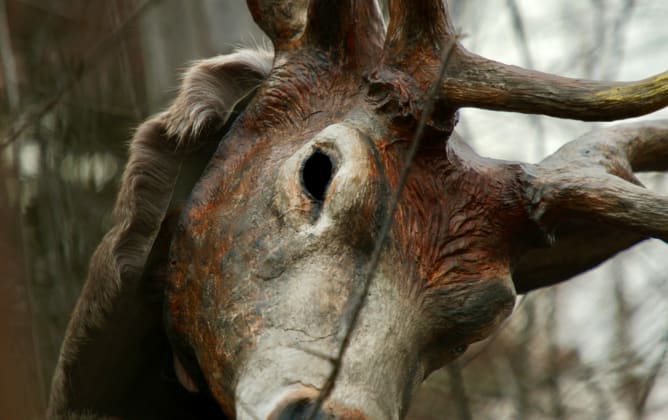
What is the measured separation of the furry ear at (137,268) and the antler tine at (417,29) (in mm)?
556

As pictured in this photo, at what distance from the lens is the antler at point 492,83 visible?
3.29 meters

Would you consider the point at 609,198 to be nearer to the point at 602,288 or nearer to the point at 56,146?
the point at 56,146

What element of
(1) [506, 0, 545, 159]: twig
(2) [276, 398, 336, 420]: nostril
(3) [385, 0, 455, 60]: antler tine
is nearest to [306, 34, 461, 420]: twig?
(2) [276, 398, 336, 420]: nostril

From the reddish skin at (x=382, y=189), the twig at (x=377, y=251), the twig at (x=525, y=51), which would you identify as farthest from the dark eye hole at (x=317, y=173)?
the twig at (x=525, y=51)

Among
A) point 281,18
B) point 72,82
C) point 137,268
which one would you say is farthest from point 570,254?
point 72,82

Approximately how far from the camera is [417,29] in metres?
3.63

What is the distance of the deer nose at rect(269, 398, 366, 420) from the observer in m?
2.94

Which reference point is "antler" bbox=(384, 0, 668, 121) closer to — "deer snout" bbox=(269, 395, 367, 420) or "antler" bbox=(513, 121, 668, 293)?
"antler" bbox=(513, 121, 668, 293)

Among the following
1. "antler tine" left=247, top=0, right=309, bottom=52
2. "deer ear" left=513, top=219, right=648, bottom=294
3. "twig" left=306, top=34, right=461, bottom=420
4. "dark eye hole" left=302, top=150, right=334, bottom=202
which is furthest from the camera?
"deer ear" left=513, top=219, right=648, bottom=294

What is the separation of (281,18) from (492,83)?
767mm

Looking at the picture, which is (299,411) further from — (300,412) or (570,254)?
(570,254)

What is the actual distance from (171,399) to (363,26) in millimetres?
1304

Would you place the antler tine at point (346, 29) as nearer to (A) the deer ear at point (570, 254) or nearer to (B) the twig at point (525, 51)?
(A) the deer ear at point (570, 254)

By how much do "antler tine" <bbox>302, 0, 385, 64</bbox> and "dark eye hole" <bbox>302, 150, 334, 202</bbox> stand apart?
50cm
